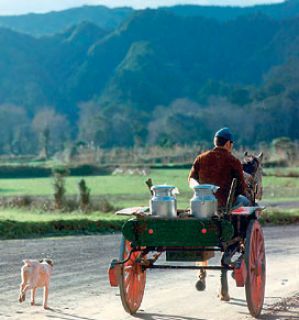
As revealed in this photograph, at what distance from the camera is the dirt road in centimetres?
1126

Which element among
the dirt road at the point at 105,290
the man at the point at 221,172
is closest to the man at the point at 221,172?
the man at the point at 221,172

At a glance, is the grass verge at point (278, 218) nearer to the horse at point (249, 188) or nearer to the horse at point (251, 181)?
the horse at point (249, 188)

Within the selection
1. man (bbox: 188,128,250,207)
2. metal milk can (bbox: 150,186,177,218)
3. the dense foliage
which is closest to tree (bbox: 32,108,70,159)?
the dense foliage

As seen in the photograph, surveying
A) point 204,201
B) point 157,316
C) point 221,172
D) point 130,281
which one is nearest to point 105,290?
point 130,281

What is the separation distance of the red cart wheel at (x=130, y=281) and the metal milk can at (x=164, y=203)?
1.97 feet

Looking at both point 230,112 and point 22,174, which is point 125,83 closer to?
point 230,112

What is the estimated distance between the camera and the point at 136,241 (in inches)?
434

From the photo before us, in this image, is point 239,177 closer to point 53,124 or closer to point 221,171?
point 221,171

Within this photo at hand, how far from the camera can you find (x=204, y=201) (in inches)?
429

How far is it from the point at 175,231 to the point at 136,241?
48 cm

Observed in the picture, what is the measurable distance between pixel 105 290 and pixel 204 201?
9.76 ft

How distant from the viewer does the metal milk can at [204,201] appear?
10.9 meters

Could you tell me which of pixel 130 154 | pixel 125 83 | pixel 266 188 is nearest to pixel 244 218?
pixel 266 188

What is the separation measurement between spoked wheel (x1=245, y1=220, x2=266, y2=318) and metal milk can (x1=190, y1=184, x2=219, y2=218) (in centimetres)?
55
